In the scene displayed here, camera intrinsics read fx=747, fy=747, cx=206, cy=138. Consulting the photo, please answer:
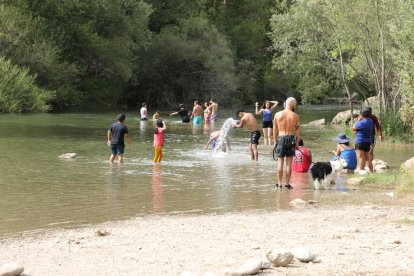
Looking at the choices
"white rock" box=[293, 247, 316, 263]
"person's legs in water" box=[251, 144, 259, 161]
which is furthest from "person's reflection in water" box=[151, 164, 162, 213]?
"white rock" box=[293, 247, 316, 263]

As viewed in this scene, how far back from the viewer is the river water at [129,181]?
12508mm

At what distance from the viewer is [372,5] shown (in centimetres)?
3031

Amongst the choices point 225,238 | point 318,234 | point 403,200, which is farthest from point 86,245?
point 403,200

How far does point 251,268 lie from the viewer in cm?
718

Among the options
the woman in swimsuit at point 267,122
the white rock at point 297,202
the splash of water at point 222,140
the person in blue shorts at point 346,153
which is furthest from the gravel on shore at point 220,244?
the woman in swimsuit at point 267,122

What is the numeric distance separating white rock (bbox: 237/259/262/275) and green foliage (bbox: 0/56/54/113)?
4268 cm

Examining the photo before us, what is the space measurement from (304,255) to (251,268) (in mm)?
826

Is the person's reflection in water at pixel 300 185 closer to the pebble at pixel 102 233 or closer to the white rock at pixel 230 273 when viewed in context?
the pebble at pixel 102 233

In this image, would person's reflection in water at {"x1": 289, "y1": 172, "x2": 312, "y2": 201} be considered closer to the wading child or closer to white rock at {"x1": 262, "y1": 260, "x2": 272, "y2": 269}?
the wading child

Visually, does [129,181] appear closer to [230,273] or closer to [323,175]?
[323,175]

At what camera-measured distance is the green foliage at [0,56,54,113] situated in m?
48.4

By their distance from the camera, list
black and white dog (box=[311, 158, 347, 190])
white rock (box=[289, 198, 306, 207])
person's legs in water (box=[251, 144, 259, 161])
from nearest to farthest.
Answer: white rock (box=[289, 198, 306, 207]) → black and white dog (box=[311, 158, 347, 190]) → person's legs in water (box=[251, 144, 259, 161])

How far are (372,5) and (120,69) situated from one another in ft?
107

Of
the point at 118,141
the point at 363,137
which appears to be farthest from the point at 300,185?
the point at 118,141
